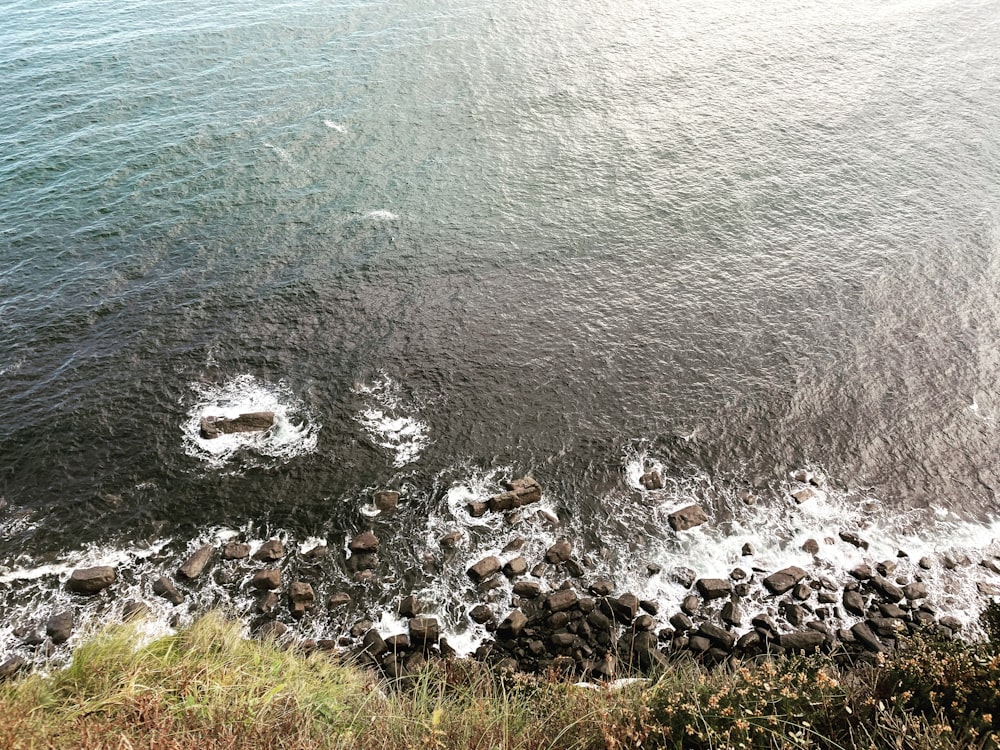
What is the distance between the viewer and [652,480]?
15.5 meters

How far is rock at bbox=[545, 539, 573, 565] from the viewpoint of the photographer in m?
14.0

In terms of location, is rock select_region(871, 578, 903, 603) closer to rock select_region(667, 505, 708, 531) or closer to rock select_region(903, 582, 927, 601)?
rock select_region(903, 582, 927, 601)

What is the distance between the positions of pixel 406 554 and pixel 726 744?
26.8 ft

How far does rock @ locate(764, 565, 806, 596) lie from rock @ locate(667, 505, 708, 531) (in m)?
1.81

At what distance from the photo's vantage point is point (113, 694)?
27.2 feet

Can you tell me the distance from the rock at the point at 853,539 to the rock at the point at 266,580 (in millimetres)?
12142

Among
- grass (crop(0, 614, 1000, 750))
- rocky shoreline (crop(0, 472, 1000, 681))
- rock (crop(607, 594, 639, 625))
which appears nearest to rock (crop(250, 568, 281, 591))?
rocky shoreline (crop(0, 472, 1000, 681))

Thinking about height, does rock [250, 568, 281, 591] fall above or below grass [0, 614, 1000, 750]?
below

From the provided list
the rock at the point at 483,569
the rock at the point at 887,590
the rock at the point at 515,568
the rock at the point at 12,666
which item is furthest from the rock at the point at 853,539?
the rock at the point at 12,666

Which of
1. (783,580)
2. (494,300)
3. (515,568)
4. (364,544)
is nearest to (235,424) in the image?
(364,544)

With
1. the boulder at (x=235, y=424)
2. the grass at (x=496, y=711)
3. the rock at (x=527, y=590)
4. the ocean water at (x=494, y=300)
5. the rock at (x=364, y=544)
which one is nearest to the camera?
the grass at (x=496, y=711)

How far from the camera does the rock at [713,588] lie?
13336mm

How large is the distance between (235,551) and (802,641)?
11616 millimetres

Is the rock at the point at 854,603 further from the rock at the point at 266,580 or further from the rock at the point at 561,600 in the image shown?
the rock at the point at 266,580
